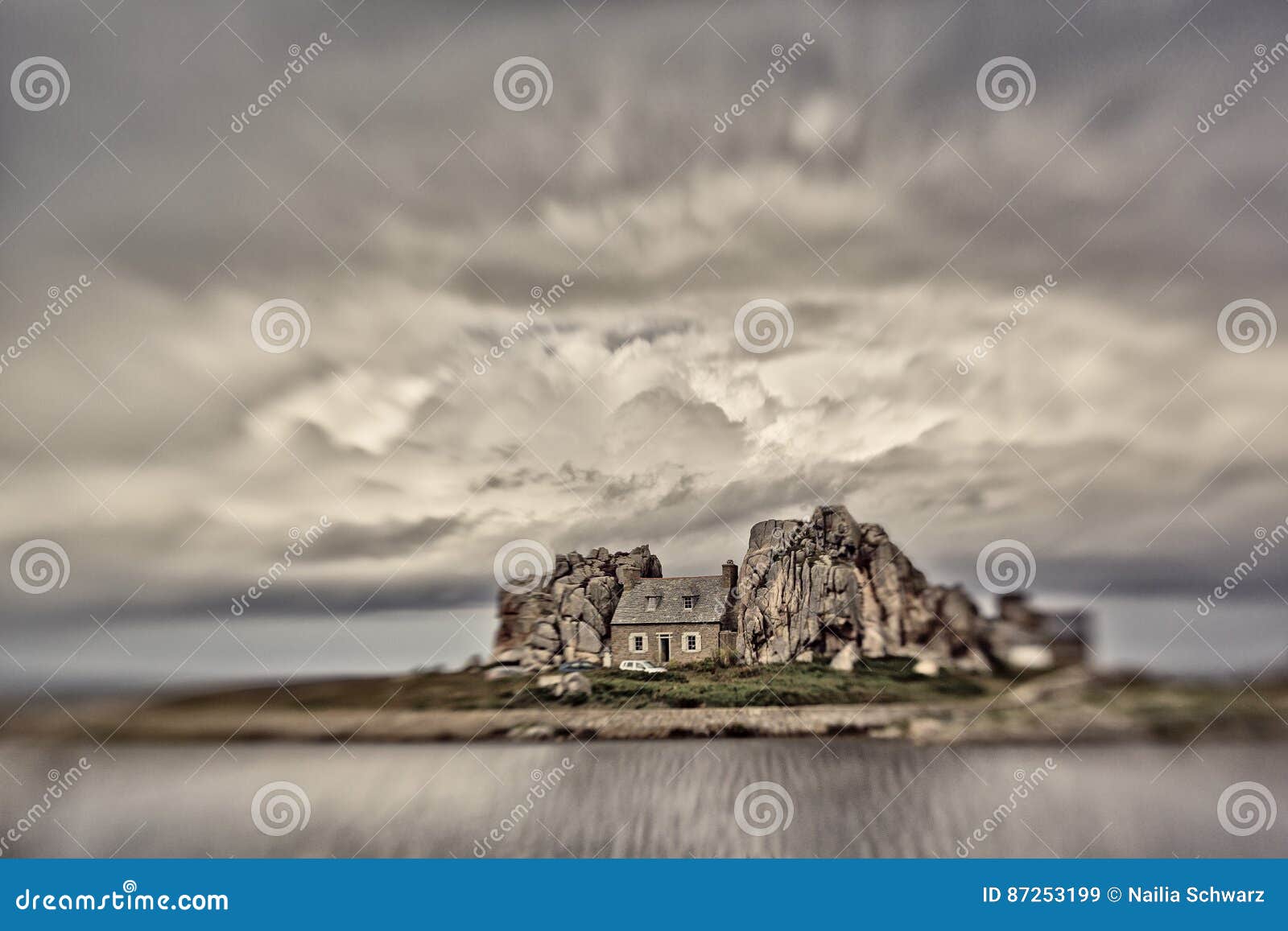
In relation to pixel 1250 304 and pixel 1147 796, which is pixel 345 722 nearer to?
pixel 1147 796

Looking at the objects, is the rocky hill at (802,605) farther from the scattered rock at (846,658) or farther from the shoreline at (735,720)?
the shoreline at (735,720)

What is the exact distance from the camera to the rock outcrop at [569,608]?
1403cm

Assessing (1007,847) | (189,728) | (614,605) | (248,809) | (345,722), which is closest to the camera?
(1007,847)

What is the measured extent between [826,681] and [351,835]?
23.7 ft

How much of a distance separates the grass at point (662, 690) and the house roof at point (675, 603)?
0.96 meters

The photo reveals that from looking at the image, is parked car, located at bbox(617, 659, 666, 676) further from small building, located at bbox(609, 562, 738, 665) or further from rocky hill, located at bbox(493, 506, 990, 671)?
rocky hill, located at bbox(493, 506, 990, 671)

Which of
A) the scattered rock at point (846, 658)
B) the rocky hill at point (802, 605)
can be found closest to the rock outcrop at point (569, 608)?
the rocky hill at point (802, 605)

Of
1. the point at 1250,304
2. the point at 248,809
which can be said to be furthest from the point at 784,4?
the point at 248,809

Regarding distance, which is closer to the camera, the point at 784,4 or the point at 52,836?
the point at 52,836

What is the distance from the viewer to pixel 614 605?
49.6ft

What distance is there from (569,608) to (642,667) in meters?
1.58

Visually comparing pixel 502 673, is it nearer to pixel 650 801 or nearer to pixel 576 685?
pixel 576 685

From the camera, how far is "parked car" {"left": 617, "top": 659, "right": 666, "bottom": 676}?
14508mm

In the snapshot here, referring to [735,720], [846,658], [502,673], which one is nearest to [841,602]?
[846,658]
